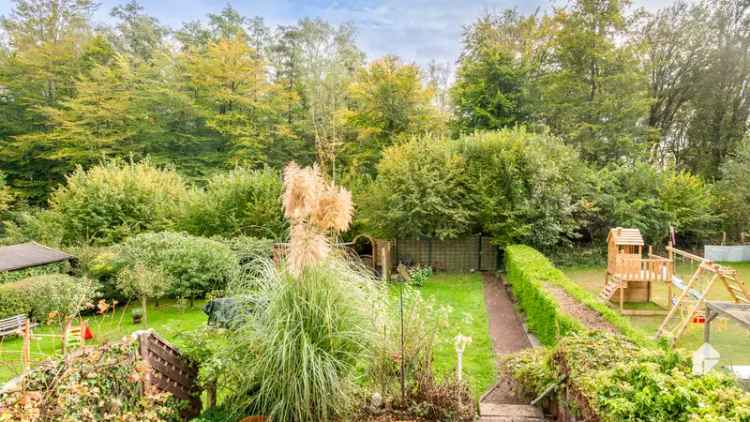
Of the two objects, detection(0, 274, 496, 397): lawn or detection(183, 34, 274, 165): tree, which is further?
detection(183, 34, 274, 165): tree

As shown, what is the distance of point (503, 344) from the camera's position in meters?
7.00

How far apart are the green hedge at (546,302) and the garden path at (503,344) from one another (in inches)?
15.1

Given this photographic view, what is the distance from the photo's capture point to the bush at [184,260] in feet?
32.5

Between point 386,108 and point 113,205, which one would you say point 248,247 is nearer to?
point 113,205

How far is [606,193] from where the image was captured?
1389 centimetres

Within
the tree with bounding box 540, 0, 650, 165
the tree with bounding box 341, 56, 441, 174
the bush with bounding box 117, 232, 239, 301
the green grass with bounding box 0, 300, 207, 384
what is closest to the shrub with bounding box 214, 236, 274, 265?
the bush with bounding box 117, 232, 239, 301

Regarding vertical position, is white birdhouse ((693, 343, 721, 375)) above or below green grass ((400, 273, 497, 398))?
above

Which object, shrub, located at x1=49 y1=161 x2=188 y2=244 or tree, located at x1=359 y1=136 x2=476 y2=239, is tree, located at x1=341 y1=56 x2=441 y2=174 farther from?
shrub, located at x1=49 y1=161 x2=188 y2=244

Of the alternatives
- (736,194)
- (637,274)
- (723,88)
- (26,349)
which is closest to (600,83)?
(723,88)

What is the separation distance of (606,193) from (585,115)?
5.61m

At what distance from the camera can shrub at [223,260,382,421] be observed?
3354mm

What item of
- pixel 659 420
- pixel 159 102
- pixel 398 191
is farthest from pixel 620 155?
pixel 159 102

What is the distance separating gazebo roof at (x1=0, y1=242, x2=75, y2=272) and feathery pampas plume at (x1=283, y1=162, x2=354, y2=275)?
34.5ft

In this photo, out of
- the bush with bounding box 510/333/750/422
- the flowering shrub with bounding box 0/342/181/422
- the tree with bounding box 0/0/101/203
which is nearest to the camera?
the bush with bounding box 510/333/750/422
